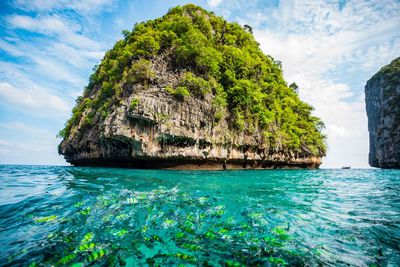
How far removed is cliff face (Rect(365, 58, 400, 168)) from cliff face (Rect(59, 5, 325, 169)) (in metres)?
29.6

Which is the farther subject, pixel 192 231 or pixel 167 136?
pixel 167 136

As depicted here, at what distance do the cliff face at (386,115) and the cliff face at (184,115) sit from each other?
29.6 meters

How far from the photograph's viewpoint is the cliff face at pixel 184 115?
19.9 m

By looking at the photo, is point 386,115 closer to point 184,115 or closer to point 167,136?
point 184,115

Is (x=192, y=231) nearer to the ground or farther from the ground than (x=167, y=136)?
nearer to the ground

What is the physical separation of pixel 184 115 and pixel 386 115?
52707 millimetres

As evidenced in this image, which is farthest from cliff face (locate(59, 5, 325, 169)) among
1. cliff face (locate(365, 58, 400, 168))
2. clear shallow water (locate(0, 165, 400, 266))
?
cliff face (locate(365, 58, 400, 168))

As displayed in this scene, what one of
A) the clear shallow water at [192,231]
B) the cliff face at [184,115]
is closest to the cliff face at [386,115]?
the cliff face at [184,115]

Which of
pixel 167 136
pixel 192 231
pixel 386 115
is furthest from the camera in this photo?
pixel 386 115

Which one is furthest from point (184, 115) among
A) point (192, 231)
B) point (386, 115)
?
point (386, 115)

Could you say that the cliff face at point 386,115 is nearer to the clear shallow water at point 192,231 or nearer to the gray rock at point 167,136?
the gray rock at point 167,136

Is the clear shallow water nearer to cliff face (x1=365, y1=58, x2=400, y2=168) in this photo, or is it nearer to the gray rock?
the gray rock

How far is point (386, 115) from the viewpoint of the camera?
160ft

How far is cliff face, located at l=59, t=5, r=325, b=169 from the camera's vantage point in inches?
782
